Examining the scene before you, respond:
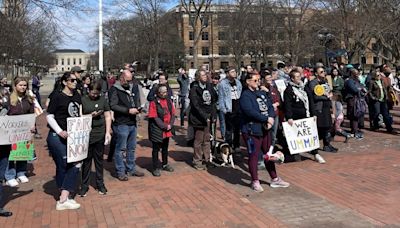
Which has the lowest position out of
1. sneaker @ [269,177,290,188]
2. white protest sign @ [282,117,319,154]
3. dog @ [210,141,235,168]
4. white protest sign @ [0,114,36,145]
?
sneaker @ [269,177,290,188]

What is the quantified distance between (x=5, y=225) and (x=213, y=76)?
616 cm

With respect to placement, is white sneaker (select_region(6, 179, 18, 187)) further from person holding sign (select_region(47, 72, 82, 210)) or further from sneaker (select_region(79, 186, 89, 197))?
person holding sign (select_region(47, 72, 82, 210))

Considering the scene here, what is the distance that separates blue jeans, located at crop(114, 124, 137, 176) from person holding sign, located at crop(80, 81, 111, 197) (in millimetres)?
705

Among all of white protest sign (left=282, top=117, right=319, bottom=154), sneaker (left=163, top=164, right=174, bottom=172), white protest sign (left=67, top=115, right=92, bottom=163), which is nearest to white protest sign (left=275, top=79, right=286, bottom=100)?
white protest sign (left=282, top=117, right=319, bottom=154)

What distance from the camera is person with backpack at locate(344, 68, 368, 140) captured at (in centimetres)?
1117

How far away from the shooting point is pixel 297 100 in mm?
8500

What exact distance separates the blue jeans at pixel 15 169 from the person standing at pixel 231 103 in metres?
3.97

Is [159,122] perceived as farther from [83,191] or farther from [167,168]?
[83,191]

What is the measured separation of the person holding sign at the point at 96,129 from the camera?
654 cm

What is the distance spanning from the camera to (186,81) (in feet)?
48.5

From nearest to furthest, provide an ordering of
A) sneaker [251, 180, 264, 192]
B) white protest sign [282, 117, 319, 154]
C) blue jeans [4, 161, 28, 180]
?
sneaker [251, 180, 264, 192] → blue jeans [4, 161, 28, 180] → white protest sign [282, 117, 319, 154]

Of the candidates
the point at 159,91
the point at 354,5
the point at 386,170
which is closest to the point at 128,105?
the point at 159,91

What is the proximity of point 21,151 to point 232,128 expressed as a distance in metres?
4.29

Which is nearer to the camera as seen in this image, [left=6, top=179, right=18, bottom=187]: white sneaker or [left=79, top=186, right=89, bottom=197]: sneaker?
[left=79, top=186, right=89, bottom=197]: sneaker
